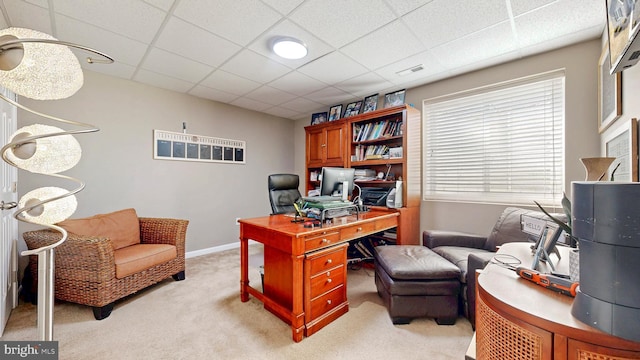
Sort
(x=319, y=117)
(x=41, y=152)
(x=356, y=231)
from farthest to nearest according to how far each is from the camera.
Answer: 1. (x=319, y=117)
2. (x=356, y=231)
3. (x=41, y=152)

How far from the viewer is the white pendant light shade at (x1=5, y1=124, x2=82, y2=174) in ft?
2.51

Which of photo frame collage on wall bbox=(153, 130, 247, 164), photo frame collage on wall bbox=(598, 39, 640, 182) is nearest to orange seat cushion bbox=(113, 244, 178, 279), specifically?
photo frame collage on wall bbox=(153, 130, 247, 164)

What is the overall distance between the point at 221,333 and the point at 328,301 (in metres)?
0.85

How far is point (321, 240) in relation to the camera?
74.2 inches

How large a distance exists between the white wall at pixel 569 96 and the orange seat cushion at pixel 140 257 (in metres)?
3.37

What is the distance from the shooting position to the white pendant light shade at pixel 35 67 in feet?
2.17

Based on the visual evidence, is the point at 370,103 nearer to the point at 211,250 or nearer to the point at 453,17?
the point at 453,17

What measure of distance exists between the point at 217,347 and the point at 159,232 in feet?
5.53

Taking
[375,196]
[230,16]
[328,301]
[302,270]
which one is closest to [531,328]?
[302,270]
